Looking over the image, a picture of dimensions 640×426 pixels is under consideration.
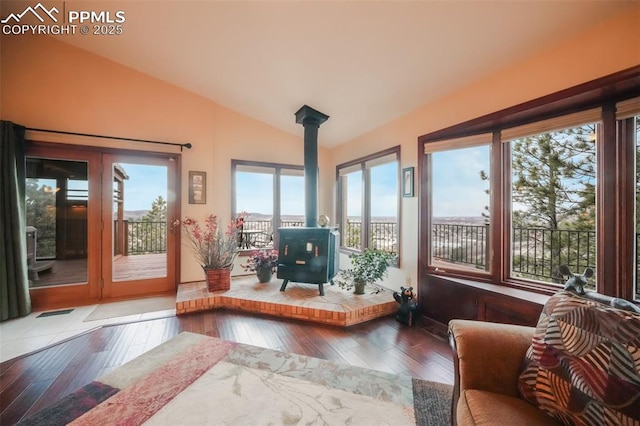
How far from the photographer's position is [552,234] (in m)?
2.09

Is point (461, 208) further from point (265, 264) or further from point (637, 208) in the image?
point (265, 264)

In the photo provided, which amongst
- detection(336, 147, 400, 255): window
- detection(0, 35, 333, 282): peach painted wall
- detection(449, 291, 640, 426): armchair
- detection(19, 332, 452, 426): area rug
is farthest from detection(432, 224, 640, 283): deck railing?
detection(0, 35, 333, 282): peach painted wall

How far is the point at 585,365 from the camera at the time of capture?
32.9 inches

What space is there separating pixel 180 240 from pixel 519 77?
446cm

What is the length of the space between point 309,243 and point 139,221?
2.60 metres

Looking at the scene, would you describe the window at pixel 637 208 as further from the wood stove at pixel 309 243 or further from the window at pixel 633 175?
the wood stove at pixel 309 243

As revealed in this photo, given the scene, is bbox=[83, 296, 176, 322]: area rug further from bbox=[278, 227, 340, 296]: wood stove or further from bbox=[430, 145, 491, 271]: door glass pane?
bbox=[430, 145, 491, 271]: door glass pane

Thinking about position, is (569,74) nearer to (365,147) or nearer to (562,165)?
(562,165)

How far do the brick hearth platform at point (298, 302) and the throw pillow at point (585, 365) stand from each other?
177cm

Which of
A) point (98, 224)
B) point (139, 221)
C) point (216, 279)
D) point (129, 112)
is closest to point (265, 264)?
point (216, 279)

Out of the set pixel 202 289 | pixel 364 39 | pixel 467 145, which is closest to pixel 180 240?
pixel 202 289

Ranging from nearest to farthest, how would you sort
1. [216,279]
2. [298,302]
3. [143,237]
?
[298,302], [216,279], [143,237]

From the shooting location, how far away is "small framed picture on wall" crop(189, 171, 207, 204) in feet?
12.2

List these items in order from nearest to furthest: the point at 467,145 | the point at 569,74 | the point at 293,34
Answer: the point at 569,74 < the point at 293,34 < the point at 467,145
